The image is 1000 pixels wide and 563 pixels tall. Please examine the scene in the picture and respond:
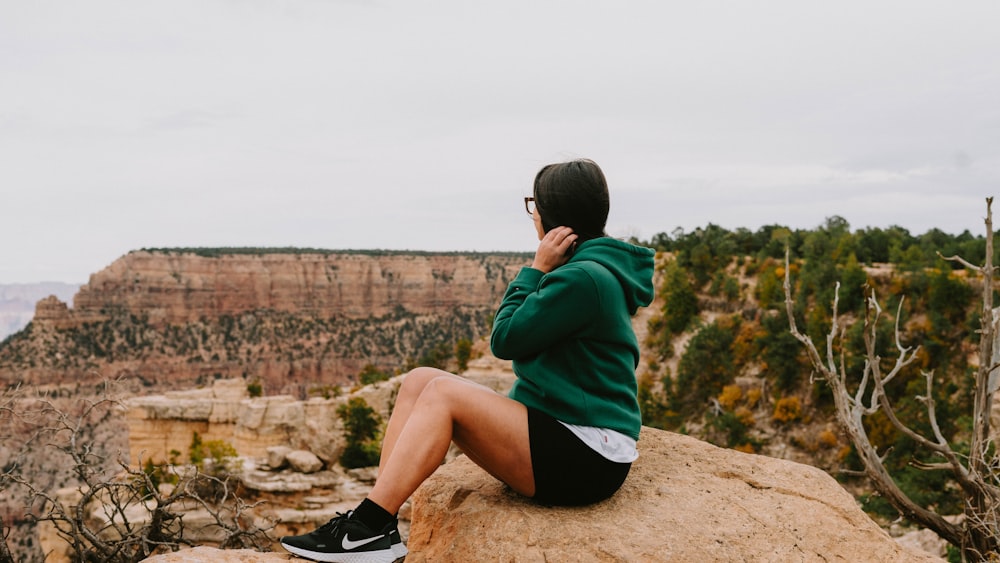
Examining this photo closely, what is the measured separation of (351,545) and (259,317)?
75.7 m

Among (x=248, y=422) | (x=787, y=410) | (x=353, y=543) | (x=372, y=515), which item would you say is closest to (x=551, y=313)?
(x=372, y=515)

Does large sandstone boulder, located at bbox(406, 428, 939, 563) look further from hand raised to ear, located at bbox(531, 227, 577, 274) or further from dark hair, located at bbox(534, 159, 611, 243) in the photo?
dark hair, located at bbox(534, 159, 611, 243)

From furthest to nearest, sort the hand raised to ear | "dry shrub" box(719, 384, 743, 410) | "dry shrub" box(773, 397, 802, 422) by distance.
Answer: "dry shrub" box(719, 384, 743, 410) < "dry shrub" box(773, 397, 802, 422) < the hand raised to ear

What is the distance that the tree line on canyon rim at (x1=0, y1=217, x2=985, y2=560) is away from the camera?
2206 cm

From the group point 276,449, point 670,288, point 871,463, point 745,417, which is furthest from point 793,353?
point 871,463

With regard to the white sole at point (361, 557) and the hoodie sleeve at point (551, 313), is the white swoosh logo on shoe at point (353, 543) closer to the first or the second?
the white sole at point (361, 557)

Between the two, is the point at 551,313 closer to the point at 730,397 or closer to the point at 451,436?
the point at 451,436

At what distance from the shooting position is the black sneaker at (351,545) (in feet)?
8.60

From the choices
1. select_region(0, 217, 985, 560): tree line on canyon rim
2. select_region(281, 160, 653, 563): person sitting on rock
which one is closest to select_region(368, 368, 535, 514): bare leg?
select_region(281, 160, 653, 563): person sitting on rock

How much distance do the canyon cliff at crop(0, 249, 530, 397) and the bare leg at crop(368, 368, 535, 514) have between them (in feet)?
160

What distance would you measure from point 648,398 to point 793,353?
5760 millimetres

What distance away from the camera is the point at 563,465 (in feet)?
9.16

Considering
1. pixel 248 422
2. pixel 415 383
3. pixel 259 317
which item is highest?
pixel 415 383

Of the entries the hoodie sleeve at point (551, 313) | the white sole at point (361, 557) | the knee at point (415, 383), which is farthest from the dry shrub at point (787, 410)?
the white sole at point (361, 557)
